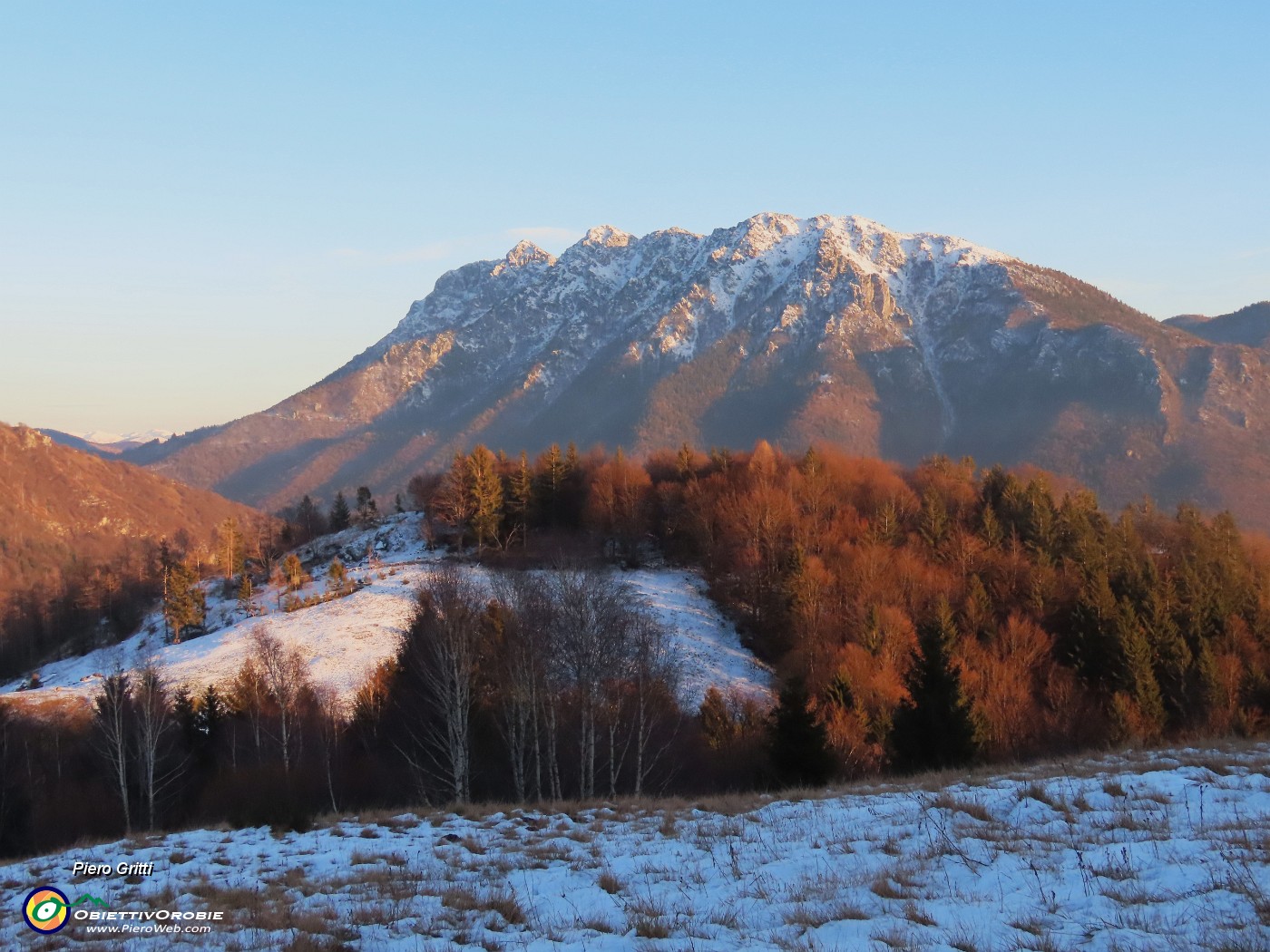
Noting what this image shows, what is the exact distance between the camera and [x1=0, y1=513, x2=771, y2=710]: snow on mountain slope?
4756 centimetres

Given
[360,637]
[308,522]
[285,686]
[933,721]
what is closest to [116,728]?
[285,686]

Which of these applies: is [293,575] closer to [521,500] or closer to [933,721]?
[521,500]

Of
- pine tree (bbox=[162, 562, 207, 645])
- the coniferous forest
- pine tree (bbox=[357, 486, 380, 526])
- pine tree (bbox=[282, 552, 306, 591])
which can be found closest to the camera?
the coniferous forest

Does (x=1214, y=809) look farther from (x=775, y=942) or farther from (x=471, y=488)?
(x=471, y=488)

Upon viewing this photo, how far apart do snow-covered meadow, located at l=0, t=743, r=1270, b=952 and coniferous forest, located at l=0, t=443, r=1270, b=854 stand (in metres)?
4.91

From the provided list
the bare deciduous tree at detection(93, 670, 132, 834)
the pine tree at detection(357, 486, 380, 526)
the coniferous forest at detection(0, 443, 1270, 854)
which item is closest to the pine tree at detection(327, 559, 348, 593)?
the coniferous forest at detection(0, 443, 1270, 854)

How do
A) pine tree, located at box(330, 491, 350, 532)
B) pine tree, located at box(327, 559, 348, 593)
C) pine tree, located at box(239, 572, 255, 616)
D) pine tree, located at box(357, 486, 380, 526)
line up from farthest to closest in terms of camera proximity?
pine tree, located at box(330, 491, 350, 532), pine tree, located at box(357, 486, 380, 526), pine tree, located at box(239, 572, 255, 616), pine tree, located at box(327, 559, 348, 593)

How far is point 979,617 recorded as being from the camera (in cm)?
5372

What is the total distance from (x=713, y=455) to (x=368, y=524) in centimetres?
3795

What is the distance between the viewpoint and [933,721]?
3184cm

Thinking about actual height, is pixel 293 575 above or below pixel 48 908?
below

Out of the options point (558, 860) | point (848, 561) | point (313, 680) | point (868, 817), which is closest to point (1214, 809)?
point (868, 817)

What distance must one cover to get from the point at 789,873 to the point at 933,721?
2416 centimetres

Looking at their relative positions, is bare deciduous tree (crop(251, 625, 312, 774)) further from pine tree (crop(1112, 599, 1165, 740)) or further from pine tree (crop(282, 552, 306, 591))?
pine tree (crop(1112, 599, 1165, 740))
